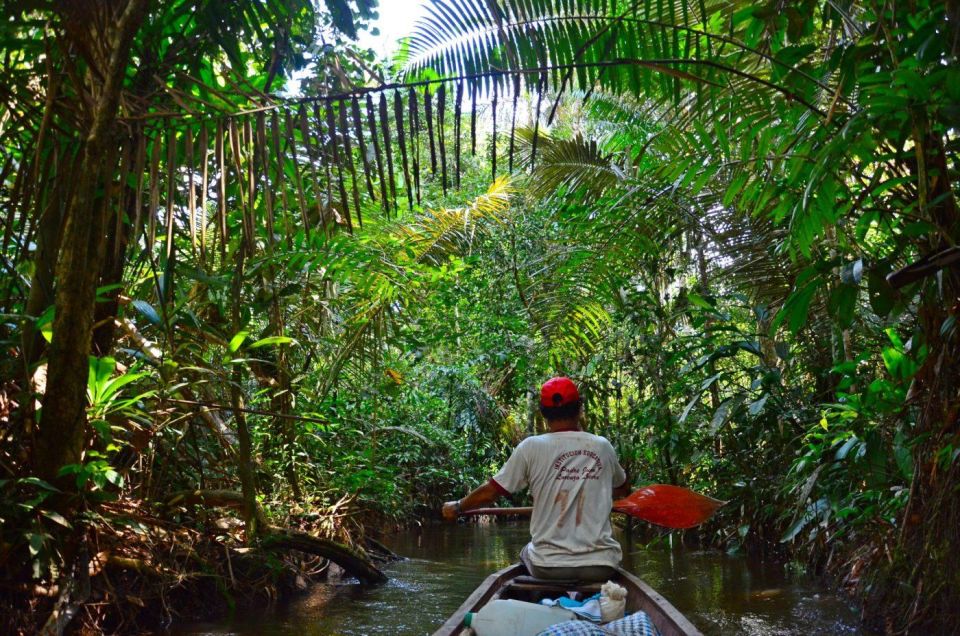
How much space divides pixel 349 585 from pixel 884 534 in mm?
4067

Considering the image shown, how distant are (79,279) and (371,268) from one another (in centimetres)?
334

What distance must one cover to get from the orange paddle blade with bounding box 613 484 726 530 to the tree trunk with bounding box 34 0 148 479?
8.74 feet

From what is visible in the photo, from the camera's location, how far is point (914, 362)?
3887mm

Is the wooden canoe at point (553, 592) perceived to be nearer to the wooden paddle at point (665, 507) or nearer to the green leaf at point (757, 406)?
the wooden paddle at point (665, 507)

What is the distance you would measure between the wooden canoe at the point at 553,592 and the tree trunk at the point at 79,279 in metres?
1.77

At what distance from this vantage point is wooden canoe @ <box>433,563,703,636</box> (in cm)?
322

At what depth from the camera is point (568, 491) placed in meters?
3.59

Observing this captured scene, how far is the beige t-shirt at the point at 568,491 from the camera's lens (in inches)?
141

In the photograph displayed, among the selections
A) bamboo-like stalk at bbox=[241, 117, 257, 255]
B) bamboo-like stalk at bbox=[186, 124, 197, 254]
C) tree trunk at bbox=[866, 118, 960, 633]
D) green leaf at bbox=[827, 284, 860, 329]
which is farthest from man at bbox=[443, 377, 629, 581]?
bamboo-like stalk at bbox=[186, 124, 197, 254]

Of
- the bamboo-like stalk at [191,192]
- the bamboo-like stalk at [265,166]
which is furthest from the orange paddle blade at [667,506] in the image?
the bamboo-like stalk at [191,192]

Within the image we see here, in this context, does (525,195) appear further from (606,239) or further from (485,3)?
(485,3)

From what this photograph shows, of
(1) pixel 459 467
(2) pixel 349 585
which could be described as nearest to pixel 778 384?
(2) pixel 349 585

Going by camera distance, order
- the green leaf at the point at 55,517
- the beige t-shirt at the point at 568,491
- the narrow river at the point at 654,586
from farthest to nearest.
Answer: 1. the narrow river at the point at 654,586
2. the beige t-shirt at the point at 568,491
3. the green leaf at the point at 55,517

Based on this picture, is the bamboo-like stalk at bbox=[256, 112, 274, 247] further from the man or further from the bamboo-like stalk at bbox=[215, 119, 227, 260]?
the man
